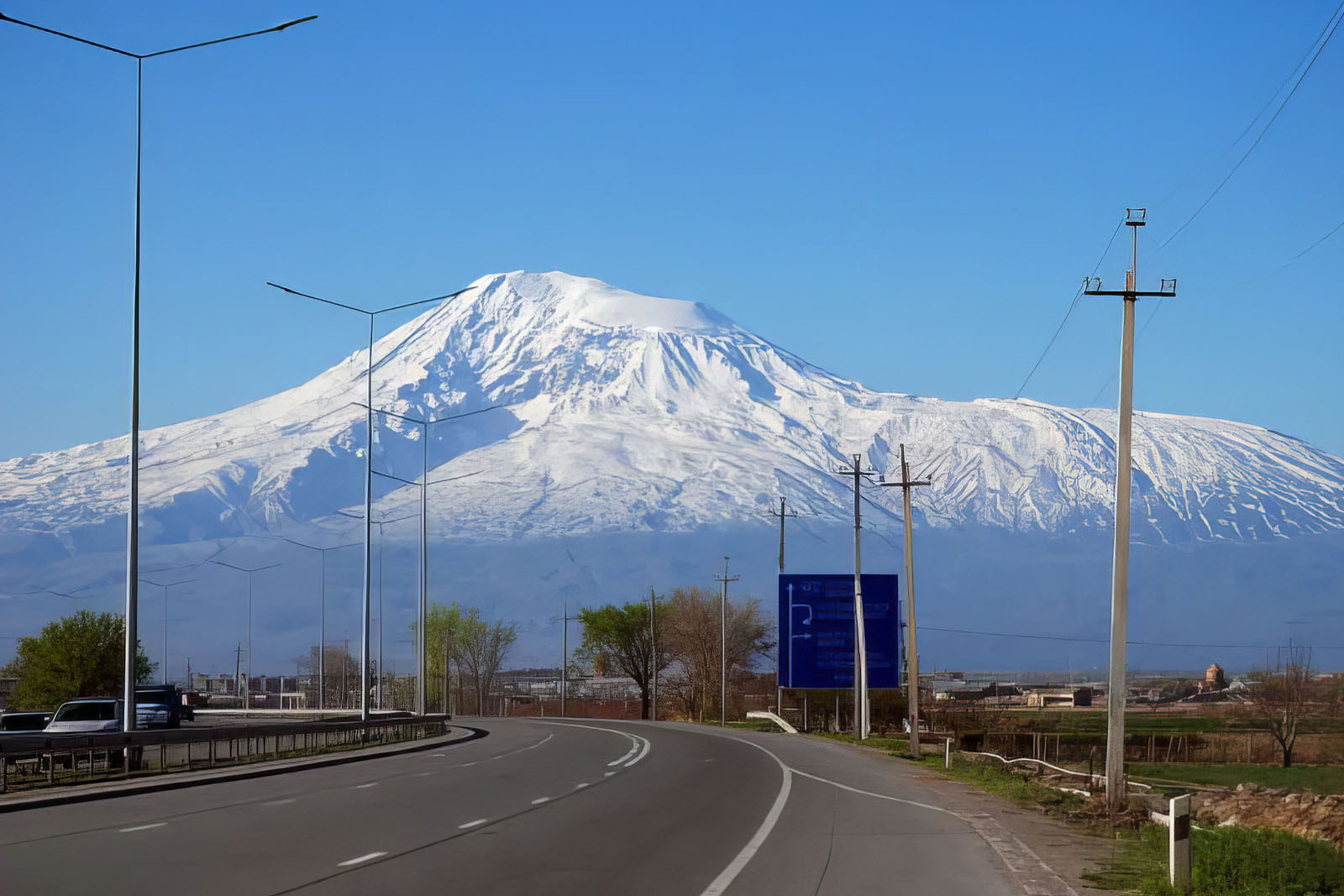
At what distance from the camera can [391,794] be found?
2469cm

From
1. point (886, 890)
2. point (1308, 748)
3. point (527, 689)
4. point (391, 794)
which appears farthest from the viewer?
point (527, 689)

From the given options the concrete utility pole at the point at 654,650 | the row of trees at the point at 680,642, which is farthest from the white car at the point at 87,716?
the row of trees at the point at 680,642

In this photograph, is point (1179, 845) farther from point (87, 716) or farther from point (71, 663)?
point (71, 663)

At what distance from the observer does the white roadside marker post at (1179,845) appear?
13.8 metres

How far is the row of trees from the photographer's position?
119 meters

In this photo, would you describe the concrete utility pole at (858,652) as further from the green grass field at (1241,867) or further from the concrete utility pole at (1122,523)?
the green grass field at (1241,867)

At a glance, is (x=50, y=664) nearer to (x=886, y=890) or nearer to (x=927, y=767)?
(x=927, y=767)

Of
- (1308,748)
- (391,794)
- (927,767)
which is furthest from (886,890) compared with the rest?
(1308,748)

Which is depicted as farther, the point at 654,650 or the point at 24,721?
the point at 654,650

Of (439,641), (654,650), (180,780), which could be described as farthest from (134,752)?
(439,641)

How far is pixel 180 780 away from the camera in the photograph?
27.6 metres

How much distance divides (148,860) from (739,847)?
6394 millimetres

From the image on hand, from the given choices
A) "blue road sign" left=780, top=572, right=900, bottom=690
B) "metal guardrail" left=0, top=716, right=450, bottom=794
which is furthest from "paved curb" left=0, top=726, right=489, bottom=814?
"blue road sign" left=780, top=572, right=900, bottom=690

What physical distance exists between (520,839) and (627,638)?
10947 centimetres
